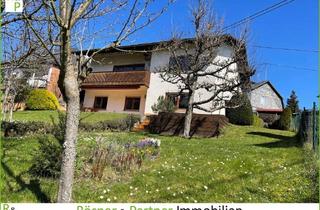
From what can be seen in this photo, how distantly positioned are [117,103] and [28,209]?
28205 millimetres

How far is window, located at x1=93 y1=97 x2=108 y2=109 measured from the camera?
34094 millimetres

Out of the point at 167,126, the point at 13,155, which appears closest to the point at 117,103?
the point at 167,126

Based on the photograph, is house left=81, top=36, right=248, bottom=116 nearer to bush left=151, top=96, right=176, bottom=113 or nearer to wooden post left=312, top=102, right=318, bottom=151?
bush left=151, top=96, right=176, bottom=113

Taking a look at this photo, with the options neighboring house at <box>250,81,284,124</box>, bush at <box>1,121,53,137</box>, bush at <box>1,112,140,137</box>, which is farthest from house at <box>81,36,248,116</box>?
neighboring house at <box>250,81,284,124</box>

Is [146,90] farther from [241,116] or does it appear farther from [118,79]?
[241,116]

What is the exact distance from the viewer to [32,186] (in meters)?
6.79

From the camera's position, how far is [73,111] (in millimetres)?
5086

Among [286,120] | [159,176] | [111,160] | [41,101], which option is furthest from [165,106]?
[159,176]

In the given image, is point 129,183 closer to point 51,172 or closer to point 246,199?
point 51,172

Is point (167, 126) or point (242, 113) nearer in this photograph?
point (167, 126)

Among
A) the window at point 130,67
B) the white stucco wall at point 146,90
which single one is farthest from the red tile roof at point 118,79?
the window at point 130,67

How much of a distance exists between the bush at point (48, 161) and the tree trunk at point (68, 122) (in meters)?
2.54

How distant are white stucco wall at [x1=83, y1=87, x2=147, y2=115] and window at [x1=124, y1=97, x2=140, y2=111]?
0.27m

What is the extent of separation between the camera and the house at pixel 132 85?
28630 mm
